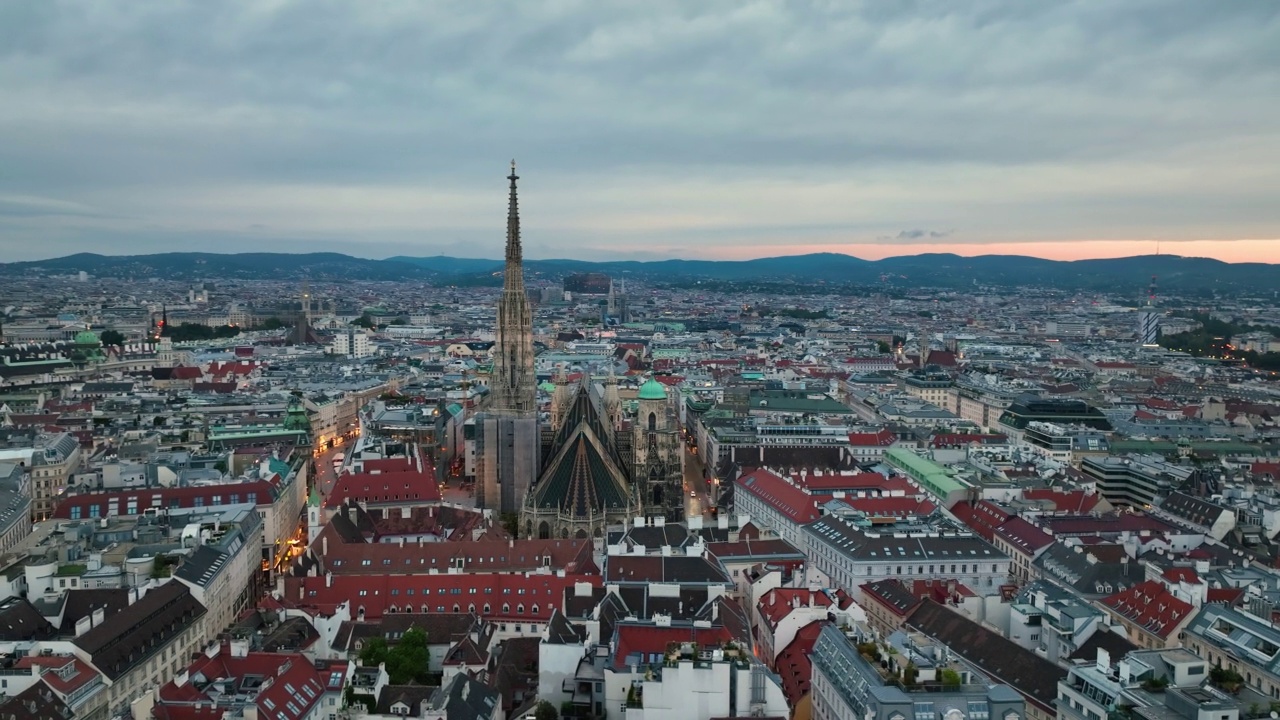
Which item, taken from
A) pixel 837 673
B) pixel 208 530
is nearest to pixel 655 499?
pixel 208 530

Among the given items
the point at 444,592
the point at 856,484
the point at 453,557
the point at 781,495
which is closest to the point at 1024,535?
the point at 856,484

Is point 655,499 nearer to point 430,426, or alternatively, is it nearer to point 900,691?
point 430,426

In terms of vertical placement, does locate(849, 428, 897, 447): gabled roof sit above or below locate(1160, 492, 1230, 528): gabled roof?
below

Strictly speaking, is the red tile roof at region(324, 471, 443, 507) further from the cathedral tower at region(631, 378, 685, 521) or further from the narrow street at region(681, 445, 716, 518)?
the narrow street at region(681, 445, 716, 518)

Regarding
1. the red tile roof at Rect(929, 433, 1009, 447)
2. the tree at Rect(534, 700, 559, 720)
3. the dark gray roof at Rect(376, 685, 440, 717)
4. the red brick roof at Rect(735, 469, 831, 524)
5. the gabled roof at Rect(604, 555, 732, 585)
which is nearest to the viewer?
the dark gray roof at Rect(376, 685, 440, 717)

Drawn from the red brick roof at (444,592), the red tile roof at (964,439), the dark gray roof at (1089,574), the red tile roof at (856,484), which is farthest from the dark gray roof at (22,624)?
the red tile roof at (964,439)

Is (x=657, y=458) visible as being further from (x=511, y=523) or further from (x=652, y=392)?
(x=511, y=523)

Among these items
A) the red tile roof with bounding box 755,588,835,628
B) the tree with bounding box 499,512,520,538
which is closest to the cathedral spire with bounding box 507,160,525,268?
the tree with bounding box 499,512,520,538
